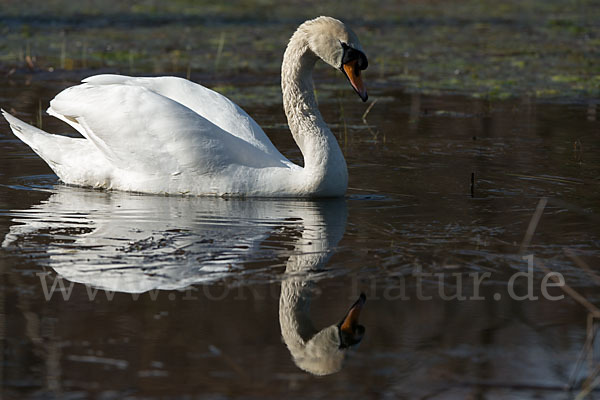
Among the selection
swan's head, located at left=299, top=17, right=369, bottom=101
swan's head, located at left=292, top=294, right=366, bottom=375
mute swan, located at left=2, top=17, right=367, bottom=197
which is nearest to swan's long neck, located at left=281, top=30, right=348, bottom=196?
mute swan, located at left=2, top=17, right=367, bottom=197

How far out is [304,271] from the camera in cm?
541

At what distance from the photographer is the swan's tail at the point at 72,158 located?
7.88 metres

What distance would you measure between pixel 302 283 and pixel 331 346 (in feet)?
2.76

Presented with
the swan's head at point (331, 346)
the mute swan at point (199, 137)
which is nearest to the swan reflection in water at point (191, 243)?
the swan's head at point (331, 346)

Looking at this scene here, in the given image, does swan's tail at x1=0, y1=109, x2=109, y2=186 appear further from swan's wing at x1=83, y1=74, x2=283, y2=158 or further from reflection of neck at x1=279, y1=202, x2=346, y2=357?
reflection of neck at x1=279, y1=202, x2=346, y2=357

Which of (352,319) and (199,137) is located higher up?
(199,137)

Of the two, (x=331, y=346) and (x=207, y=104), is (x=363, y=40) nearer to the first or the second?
(x=207, y=104)

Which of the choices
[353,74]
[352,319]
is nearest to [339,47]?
[353,74]

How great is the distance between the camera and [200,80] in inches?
544

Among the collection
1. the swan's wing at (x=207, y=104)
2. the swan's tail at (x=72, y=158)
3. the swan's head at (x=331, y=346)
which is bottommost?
the swan's head at (x=331, y=346)

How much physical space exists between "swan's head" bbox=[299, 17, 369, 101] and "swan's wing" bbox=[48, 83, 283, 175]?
819 millimetres

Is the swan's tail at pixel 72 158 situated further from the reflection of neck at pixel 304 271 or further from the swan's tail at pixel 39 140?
the reflection of neck at pixel 304 271

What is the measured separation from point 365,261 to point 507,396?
1.89 meters

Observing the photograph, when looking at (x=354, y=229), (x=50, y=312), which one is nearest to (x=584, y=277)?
(x=354, y=229)
